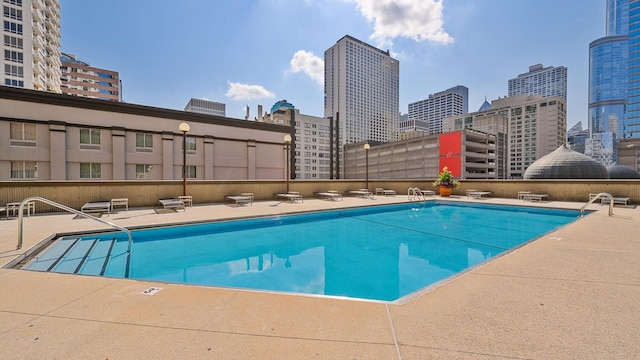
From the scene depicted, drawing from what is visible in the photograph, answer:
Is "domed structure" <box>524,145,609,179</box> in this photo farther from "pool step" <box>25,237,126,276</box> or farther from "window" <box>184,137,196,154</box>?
"pool step" <box>25,237,126,276</box>

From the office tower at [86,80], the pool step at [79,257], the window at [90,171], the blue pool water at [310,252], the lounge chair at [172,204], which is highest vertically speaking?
the office tower at [86,80]

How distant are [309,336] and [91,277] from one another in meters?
3.84

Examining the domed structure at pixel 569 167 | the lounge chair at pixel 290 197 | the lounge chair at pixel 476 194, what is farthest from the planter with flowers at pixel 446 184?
the domed structure at pixel 569 167

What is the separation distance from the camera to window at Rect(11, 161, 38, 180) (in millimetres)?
18922

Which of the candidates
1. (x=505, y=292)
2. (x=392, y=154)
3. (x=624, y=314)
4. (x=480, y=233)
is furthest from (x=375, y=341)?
(x=392, y=154)

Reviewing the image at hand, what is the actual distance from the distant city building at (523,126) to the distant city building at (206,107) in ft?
385

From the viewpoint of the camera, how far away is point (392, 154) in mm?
88875

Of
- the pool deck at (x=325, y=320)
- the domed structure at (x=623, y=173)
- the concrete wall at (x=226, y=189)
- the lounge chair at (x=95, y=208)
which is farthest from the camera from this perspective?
the domed structure at (x=623, y=173)

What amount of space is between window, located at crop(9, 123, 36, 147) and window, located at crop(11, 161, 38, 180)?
1356 mm

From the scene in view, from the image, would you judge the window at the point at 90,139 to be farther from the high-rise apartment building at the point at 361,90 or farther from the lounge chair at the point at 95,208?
the high-rise apartment building at the point at 361,90

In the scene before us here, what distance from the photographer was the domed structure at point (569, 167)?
26.7 metres

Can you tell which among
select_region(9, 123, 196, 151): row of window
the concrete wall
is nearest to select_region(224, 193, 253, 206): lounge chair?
the concrete wall

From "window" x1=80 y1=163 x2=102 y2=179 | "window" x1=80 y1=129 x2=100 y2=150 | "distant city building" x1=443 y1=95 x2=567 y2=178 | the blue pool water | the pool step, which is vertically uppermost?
"distant city building" x1=443 y1=95 x2=567 y2=178

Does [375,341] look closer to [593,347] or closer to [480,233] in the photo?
[593,347]
